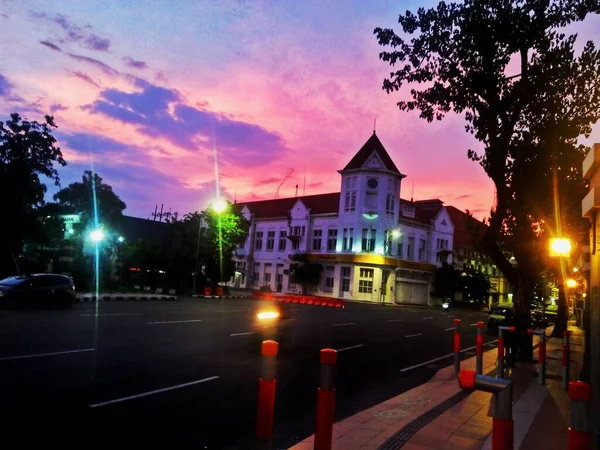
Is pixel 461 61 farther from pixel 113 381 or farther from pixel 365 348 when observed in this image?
pixel 113 381

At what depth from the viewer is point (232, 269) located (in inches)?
1721

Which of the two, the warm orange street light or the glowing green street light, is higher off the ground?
the glowing green street light

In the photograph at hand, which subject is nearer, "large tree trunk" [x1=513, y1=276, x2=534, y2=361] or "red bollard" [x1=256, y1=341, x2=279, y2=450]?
"red bollard" [x1=256, y1=341, x2=279, y2=450]

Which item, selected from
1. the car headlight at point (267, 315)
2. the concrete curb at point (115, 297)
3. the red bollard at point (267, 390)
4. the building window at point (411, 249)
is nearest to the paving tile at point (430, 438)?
the red bollard at point (267, 390)

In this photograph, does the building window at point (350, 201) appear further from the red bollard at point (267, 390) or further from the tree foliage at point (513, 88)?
A: the red bollard at point (267, 390)

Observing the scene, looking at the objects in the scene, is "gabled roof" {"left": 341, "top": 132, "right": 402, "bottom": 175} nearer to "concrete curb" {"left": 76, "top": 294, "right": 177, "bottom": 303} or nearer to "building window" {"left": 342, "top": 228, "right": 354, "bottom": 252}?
"building window" {"left": 342, "top": 228, "right": 354, "bottom": 252}

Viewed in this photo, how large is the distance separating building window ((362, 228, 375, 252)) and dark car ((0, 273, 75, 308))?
36.0 m

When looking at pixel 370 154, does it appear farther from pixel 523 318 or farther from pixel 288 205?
pixel 523 318

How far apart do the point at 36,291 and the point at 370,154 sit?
1569 inches

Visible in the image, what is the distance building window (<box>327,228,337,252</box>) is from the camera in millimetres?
56125

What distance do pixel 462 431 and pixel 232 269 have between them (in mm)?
38159

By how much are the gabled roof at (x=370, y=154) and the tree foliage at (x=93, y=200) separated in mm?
26163

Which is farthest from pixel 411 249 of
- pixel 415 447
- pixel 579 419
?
pixel 579 419

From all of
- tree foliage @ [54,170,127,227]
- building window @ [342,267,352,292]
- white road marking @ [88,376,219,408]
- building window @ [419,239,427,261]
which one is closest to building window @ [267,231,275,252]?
building window @ [342,267,352,292]
